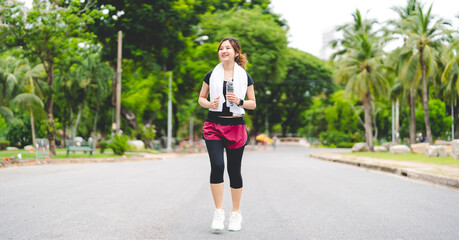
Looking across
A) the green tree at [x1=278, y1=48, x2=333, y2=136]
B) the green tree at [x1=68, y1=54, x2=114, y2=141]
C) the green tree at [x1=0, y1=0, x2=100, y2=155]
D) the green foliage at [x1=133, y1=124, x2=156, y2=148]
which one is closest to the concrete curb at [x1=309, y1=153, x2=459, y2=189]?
the green tree at [x1=0, y1=0, x2=100, y2=155]

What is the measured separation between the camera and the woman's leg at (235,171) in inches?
170

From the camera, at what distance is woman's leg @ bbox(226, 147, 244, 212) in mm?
4312

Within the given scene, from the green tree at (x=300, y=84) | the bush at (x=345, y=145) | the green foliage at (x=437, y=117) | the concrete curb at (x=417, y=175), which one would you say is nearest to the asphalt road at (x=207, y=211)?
the concrete curb at (x=417, y=175)

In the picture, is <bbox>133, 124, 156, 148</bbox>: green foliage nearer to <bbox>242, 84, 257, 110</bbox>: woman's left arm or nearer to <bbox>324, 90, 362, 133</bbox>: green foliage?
<bbox>242, 84, 257, 110</bbox>: woman's left arm

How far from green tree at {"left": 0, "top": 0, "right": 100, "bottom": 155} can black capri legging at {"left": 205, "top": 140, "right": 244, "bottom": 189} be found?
12.8 metres

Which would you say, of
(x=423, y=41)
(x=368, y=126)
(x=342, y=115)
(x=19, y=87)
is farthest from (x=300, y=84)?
(x=19, y=87)

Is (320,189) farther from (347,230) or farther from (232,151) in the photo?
(232,151)

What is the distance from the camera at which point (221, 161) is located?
421cm

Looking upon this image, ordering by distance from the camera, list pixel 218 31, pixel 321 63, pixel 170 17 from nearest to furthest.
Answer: pixel 170 17
pixel 218 31
pixel 321 63

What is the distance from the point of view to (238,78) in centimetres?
426

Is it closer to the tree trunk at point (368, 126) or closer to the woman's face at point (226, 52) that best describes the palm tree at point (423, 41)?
the tree trunk at point (368, 126)

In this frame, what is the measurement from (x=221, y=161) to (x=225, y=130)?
30 cm

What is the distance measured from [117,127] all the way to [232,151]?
1950 centimetres

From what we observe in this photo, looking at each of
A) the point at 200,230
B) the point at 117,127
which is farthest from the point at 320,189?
the point at 117,127
